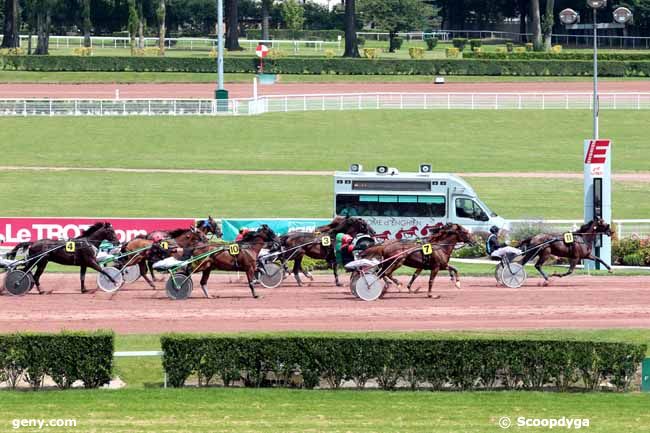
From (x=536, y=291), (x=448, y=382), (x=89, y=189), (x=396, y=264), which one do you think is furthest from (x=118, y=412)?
(x=89, y=189)

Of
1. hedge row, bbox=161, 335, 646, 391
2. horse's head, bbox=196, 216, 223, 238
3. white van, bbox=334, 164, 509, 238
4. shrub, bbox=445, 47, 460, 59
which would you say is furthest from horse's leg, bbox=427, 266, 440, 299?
shrub, bbox=445, 47, 460, 59

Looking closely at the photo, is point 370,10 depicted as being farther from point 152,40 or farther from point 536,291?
point 536,291

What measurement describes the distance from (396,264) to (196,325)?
392cm

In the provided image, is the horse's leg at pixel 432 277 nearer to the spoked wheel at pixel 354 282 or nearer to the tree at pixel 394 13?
the spoked wheel at pixel 354 282

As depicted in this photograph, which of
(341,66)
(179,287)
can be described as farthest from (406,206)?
(341,66)

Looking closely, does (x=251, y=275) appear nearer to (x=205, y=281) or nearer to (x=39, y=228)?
(x=205, y=281)

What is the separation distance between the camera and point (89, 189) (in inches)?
1566

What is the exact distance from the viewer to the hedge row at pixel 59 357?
1596 centimetres

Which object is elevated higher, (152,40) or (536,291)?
(152,40)

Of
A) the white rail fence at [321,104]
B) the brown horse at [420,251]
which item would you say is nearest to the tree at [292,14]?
the white rail fence at [321,104]

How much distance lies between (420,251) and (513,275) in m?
2.81

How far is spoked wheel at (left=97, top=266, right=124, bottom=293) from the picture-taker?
79.1 feet

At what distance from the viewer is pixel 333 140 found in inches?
1992

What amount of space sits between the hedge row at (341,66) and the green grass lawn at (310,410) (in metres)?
54.6
